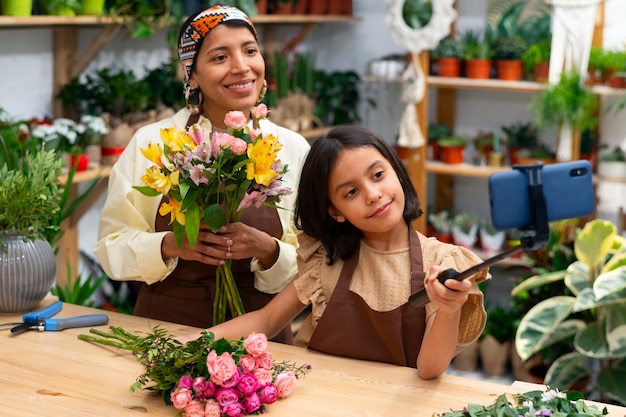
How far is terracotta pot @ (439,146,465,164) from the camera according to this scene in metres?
5.03

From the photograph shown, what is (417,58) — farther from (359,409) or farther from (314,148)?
(359,409)

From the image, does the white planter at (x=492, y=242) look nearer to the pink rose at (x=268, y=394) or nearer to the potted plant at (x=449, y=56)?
the potted plant at (x=449, y=56)

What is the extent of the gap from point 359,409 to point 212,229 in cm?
53

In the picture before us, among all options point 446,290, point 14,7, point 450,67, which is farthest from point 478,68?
point 446,290

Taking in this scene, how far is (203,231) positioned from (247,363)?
507mm

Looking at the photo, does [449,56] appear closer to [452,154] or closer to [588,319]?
[452,154]

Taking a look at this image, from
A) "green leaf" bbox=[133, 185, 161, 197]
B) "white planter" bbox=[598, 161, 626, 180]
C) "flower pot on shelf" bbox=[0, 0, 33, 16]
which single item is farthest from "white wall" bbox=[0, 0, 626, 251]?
"green leaf" bbox=[133, 185, 161, 197]

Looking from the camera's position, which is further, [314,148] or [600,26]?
[600,26]

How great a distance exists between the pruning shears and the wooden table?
0.26 ft

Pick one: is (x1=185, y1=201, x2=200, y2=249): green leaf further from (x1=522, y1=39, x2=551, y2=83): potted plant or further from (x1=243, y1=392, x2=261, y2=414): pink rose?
(x1=522, y1=39, x2=551, y2=83): potted plant

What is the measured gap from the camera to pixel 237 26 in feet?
7.02

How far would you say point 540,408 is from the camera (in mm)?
1476

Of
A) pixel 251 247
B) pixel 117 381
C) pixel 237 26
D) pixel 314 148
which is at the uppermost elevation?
pixel 237 26

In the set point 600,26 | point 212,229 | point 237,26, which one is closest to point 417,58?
point 600,26
